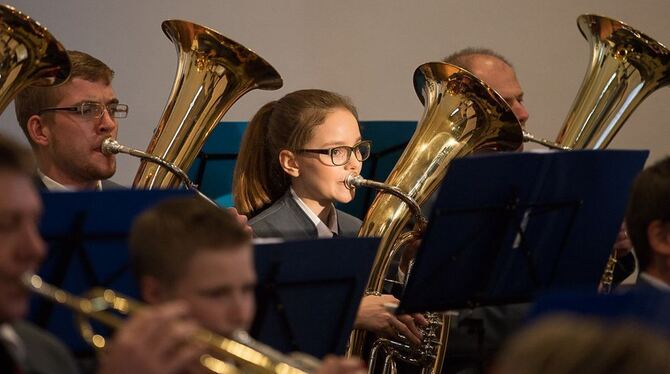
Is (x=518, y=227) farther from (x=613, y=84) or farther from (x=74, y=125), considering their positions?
(x=74, y=125)

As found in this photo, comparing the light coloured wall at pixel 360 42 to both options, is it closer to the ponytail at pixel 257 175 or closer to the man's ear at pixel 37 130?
the man's ear at pixel 37 130

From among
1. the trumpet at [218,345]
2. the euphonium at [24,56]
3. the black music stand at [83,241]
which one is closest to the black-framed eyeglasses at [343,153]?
the euphonium at [24,56]

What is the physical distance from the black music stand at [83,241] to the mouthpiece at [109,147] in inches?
45.6

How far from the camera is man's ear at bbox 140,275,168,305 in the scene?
2.06 meters

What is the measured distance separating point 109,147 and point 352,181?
0.70m

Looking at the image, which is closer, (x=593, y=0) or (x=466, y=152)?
(x=466, y=152)

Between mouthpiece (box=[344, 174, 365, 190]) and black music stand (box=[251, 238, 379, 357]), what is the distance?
0.84 m

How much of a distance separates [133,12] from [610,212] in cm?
249

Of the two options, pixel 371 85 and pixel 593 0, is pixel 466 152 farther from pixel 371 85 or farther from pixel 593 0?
pixel 593 0

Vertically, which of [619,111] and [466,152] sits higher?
[619,111]

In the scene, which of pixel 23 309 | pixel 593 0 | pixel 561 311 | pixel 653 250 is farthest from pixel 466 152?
pixel 593 0

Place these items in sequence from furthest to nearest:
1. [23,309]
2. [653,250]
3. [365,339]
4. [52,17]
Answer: [52,17]
[365,339]
[653,250]
[23,309]

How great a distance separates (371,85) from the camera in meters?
5.36

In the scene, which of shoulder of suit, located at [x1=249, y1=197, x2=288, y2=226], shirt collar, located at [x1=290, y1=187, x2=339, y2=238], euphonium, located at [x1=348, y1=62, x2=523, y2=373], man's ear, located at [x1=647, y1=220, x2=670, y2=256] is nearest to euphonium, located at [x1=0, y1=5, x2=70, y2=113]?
shoulder of suit, located at [x1=249, y1=197, x2=288, y2=226]
